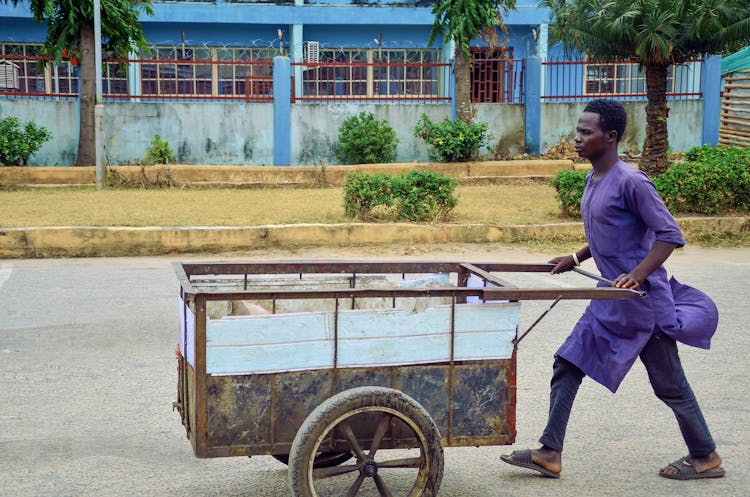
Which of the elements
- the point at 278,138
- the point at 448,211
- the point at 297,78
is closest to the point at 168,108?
the point at 278,138

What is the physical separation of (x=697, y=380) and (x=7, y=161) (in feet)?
48.9

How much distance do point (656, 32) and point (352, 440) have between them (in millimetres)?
11962

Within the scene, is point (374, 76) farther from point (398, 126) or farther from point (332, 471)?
point (332, 471)

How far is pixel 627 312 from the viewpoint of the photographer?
3.88 meters

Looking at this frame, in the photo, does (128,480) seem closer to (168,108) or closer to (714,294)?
(714,294)

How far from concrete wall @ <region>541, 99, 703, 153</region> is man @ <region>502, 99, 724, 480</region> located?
16539mm

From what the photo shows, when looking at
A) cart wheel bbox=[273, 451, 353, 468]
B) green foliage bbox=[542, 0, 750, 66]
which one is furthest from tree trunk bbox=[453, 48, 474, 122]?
cart wheel bbox=[273, 451, 353, 468]

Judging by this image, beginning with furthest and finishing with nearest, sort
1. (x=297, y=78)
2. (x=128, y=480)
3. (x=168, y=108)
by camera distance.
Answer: (x=297, y=78), (x=168, y=108), (x=128, y=480)

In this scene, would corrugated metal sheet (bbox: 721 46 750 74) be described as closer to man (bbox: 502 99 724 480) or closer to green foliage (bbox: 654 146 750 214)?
green foliage (bbox: 654 146 750 214)

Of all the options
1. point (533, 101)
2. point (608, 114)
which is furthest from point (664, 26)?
point (608, 114)

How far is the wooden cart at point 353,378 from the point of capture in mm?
3385

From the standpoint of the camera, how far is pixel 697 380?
5.72m

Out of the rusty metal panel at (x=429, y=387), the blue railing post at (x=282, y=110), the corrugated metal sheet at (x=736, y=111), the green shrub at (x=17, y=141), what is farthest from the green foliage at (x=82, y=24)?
the rusty metal panel at (x=429, y=387)

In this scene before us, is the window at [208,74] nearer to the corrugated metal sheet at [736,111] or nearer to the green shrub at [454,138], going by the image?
the green shrub at [454,138]
